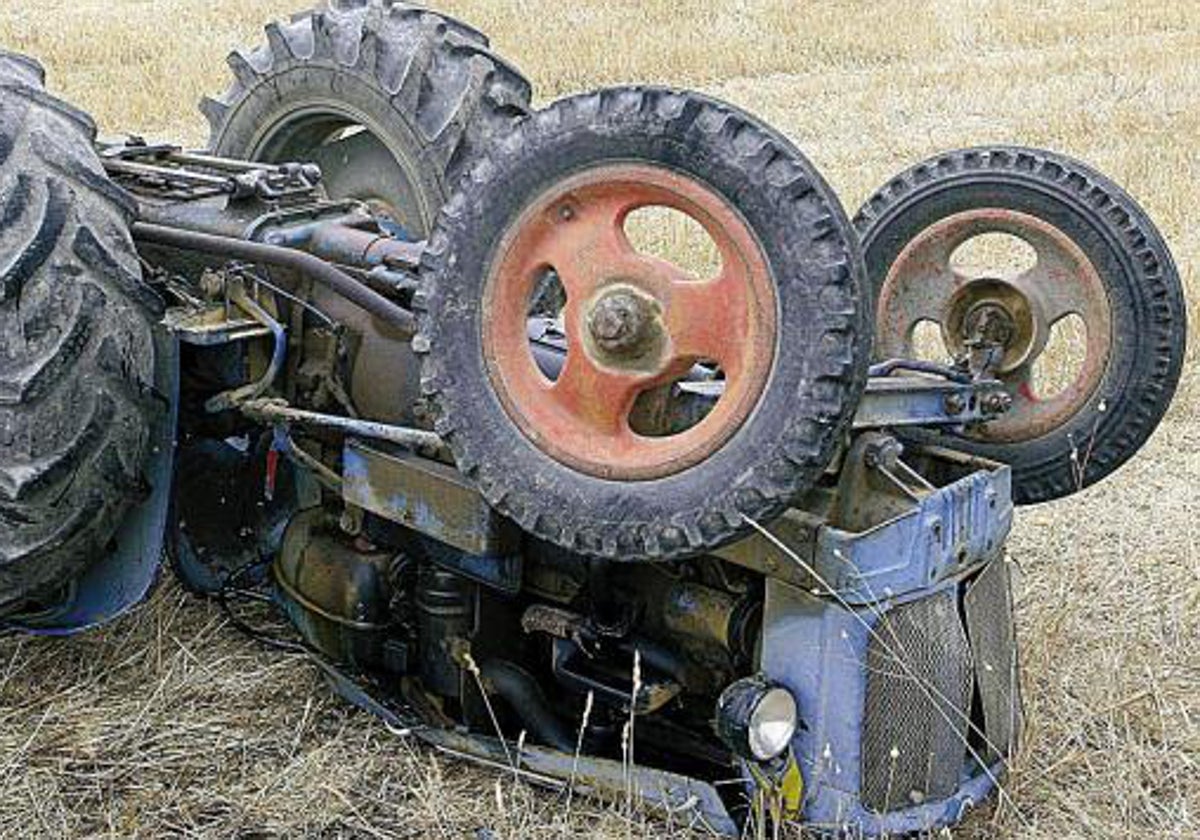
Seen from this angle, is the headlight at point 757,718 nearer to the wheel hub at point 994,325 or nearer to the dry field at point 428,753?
the dry field at point 428,753

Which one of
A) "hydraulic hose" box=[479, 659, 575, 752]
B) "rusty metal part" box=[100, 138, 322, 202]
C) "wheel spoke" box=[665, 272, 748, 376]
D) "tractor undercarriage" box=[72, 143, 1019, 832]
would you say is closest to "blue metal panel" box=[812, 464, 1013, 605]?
"tractor undercarriage" box=[72, 143, 1019, 832]

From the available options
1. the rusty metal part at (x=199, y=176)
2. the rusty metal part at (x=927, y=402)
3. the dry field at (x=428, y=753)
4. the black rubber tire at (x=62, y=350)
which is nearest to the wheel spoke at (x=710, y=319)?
the rusty metal part at (x=927, y=402)

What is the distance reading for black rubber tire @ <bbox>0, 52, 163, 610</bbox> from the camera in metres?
3.53

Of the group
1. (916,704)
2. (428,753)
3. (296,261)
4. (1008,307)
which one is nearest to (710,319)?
(916,704)

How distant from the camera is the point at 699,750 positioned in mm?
3713

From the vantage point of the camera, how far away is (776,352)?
292 cm

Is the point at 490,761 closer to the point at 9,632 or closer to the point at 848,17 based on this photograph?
the point at 9,632

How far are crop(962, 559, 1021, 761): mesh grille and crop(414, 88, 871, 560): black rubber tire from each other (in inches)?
33.3

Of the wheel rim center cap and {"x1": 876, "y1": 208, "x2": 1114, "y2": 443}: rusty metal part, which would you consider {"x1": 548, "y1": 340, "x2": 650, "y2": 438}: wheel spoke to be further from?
{"x1": 876, "y1": 208, "x2": 1114, "y2": 443}: rusty metal part

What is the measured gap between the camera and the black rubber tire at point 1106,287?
12.7 feet

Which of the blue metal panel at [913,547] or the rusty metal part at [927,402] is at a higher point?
the rusty metal part at [927,402]

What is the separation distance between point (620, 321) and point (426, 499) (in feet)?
2.53

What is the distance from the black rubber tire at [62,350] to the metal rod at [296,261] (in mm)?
136

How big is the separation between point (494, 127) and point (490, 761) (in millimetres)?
1744
